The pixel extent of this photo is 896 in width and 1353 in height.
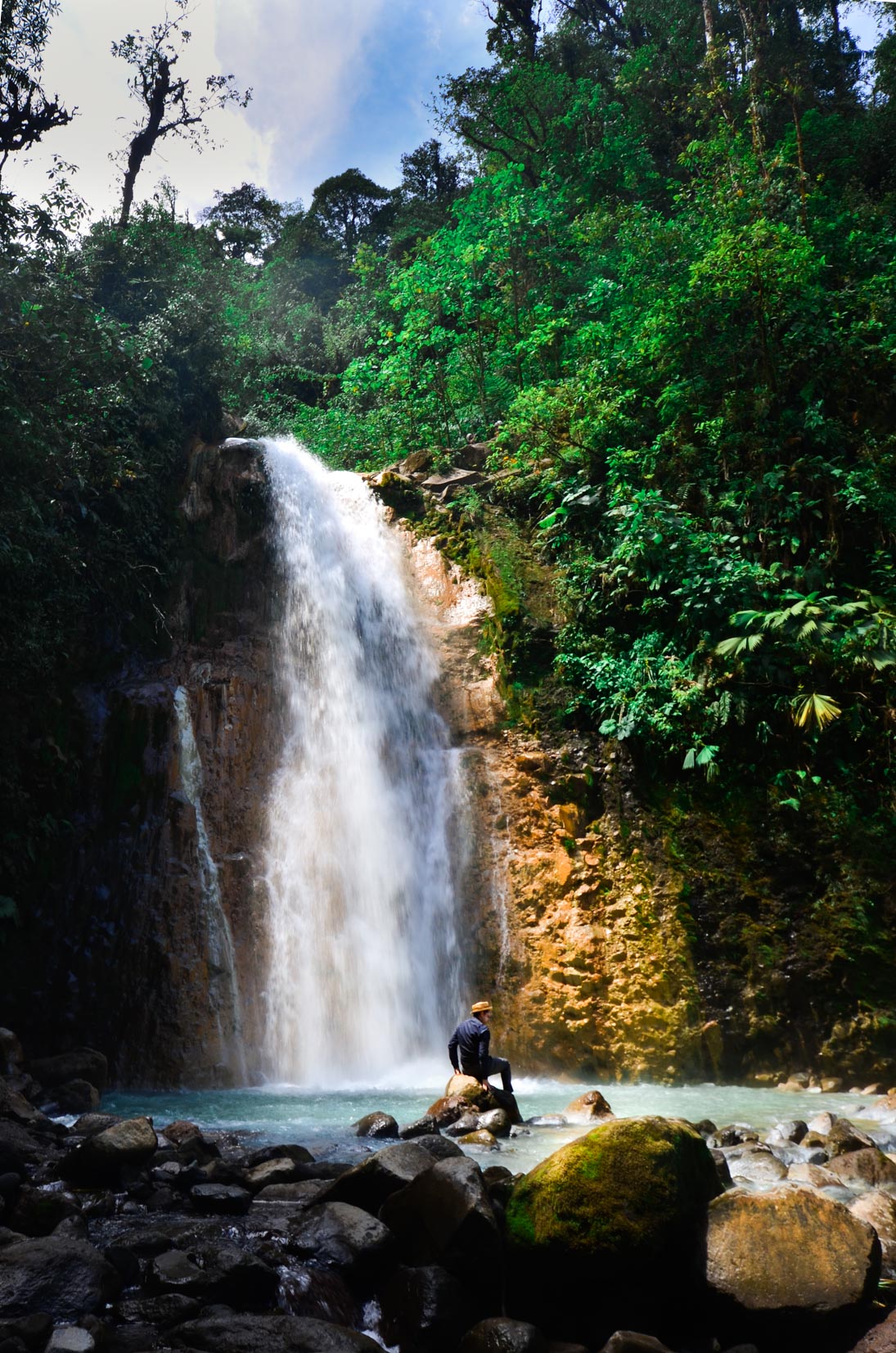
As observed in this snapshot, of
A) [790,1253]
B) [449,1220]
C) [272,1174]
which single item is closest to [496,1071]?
[272,1174]

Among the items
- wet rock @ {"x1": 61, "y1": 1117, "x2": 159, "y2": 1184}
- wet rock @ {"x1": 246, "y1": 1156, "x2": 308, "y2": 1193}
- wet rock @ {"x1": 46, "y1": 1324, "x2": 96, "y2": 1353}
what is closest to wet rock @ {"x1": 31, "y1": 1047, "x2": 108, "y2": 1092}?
wet rock @ {"x1": 61, "y1": 1117, "x2": 159, "y2": 1184}

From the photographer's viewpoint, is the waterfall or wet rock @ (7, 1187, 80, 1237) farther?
the waterfall

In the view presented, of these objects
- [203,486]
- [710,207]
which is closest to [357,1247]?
[203,486]

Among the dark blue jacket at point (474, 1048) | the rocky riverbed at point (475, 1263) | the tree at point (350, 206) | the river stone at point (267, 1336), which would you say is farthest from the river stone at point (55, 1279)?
the tree at point (350, 206)

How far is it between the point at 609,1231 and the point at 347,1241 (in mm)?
1378

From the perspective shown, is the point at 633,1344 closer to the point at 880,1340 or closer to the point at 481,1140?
the point at 880,1340

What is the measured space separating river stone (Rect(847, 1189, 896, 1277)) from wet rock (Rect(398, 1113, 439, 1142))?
3296 mm

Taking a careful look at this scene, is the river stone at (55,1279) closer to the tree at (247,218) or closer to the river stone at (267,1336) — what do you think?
the river stone at (267,1336)

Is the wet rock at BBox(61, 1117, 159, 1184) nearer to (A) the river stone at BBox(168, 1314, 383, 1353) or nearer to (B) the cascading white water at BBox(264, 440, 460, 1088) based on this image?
(A) the river stone at BBox(168, 1314, 383, 1353)

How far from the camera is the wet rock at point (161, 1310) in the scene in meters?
3.88

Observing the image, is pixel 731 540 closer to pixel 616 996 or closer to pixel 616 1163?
pixel 616 996

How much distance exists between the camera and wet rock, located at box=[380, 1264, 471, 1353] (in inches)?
153

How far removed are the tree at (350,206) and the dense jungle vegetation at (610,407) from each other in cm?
1008

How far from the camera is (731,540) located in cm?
1207
